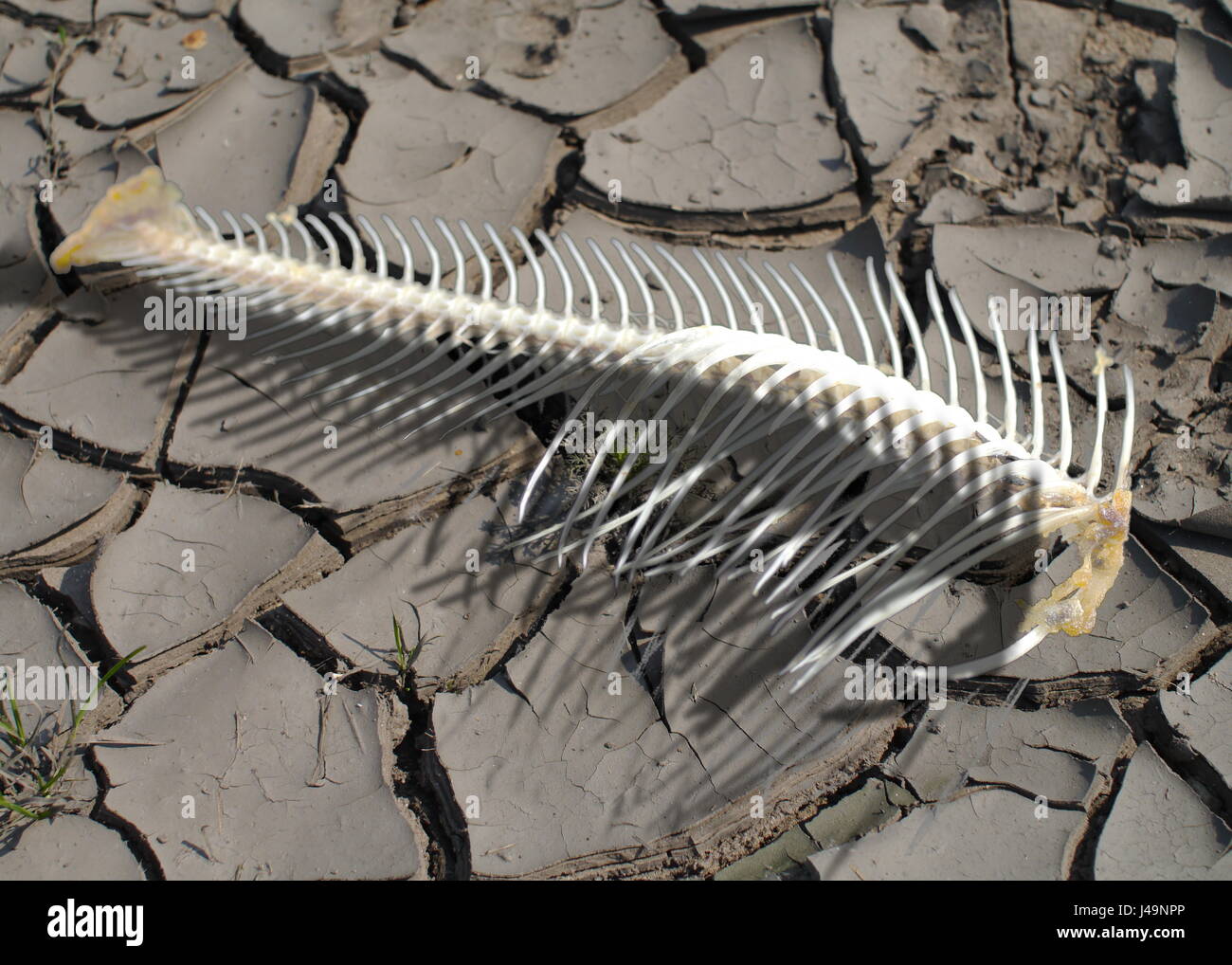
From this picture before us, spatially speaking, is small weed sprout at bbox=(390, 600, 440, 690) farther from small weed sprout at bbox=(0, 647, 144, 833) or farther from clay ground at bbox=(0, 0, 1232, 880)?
small weed sprout at bbox=(0, 647, 144, 833)

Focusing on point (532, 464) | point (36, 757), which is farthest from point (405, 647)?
point (36, 757)

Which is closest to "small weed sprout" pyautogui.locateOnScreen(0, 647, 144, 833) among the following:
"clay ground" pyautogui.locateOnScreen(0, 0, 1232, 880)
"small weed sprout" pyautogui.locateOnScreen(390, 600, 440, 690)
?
"clay ground" pyautogui.locateOnScreen(0, 0, 1232, 880)

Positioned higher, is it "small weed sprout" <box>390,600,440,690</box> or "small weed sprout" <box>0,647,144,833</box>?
"small weed sprout" <box>390,600,440,690</box>

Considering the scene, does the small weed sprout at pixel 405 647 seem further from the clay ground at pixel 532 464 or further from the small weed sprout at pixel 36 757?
the small weed sprout at pixel 36 757

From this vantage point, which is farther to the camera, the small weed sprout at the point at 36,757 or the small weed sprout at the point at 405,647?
the small weed sprout at the point at 405,647

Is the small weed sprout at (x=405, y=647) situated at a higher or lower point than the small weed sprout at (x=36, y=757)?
higher

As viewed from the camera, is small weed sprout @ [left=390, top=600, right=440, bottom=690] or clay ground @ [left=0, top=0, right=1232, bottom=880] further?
small weed sprout @ [left=390, top=600, right=440, bottom=690]

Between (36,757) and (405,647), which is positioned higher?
(405,647)

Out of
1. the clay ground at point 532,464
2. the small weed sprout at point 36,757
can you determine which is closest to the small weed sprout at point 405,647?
the clay ground at point 532,464

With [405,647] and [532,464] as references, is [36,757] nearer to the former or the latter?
[405,647]
